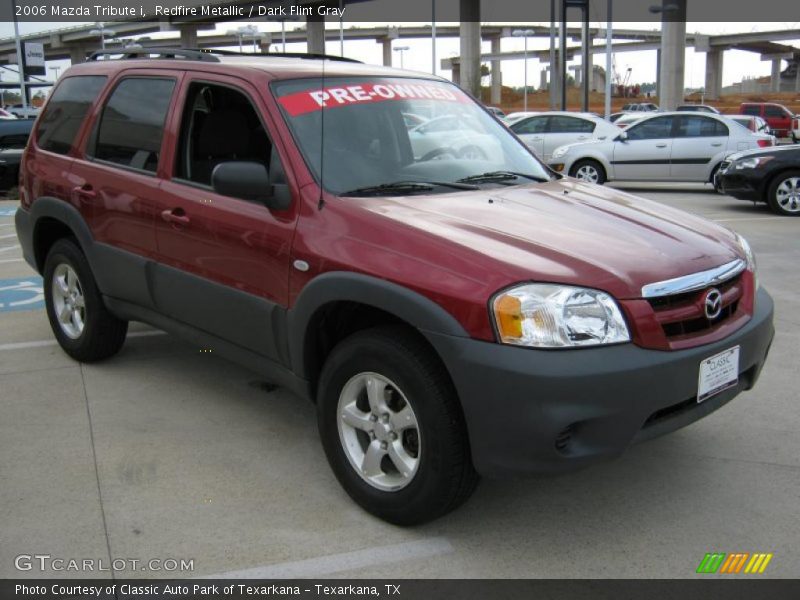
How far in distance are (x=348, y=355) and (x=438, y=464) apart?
22.1 inches

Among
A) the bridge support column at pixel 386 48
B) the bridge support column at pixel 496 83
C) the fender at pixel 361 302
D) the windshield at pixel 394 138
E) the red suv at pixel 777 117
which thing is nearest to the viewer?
the fender at pixel 361 302

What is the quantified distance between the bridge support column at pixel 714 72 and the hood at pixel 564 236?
92.4m

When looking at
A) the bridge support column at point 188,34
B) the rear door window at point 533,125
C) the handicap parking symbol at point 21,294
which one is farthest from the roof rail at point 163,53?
the bridge support column at point 188,34

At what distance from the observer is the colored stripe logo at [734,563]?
9.46 ft

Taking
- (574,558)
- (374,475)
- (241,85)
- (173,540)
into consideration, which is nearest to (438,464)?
(374,475)

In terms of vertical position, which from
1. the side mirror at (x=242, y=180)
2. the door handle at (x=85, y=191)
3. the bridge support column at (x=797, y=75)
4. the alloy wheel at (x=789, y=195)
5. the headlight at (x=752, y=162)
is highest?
the bridge support column at (x=797, y=75)

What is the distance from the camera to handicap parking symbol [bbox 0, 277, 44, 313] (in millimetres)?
6703

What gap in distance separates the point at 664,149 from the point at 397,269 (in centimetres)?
1275

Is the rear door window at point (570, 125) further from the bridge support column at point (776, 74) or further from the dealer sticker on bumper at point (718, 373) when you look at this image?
the bridge support column at point (776, 74)

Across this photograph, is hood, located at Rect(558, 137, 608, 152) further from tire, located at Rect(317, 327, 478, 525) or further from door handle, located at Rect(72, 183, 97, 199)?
tire, located at Rect(317, 327, 478, 525)

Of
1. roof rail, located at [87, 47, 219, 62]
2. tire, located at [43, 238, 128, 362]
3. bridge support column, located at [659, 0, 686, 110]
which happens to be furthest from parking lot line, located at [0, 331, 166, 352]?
bridge support column, located at [659, 0, 686, 110]

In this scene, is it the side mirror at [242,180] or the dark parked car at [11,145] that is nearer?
the side mirror at [242,180]

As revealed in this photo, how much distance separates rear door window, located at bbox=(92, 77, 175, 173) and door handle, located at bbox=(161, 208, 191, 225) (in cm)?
34

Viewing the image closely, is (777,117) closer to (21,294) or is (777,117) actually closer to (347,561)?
(21,294)
